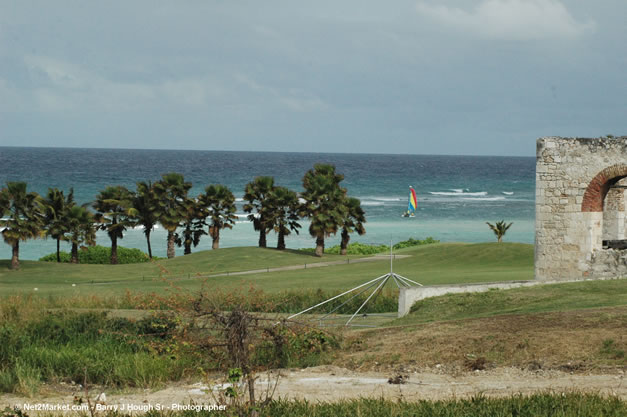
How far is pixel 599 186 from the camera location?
2109cm

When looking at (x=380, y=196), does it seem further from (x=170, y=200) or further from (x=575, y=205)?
(x=575, y=205)

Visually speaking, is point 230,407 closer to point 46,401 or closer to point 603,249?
point 46,401

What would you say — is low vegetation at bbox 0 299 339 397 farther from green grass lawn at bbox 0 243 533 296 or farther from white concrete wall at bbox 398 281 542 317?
green grass lawn at bbox 0 243 533 296

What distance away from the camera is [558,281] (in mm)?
21375

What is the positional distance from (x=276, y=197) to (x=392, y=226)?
1314 inches

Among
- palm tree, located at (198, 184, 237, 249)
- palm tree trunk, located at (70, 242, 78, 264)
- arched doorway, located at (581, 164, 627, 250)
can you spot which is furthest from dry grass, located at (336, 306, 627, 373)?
palm tree, located at (198, 184, 237, 249)

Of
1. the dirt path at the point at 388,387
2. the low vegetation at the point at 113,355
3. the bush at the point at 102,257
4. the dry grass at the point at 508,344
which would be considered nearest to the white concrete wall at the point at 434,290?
the dry grass at the point at 508,344

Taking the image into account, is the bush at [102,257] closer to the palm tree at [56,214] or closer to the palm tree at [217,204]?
the palm tree at [217,204]

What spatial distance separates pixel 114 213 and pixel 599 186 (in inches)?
1450

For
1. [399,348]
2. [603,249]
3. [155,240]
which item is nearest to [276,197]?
[155,240]

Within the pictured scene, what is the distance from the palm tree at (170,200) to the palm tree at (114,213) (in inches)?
79.2

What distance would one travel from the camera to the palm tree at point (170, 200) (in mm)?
51812

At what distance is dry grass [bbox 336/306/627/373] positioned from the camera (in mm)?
13023

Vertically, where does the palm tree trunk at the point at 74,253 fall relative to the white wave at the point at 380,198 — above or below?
below
